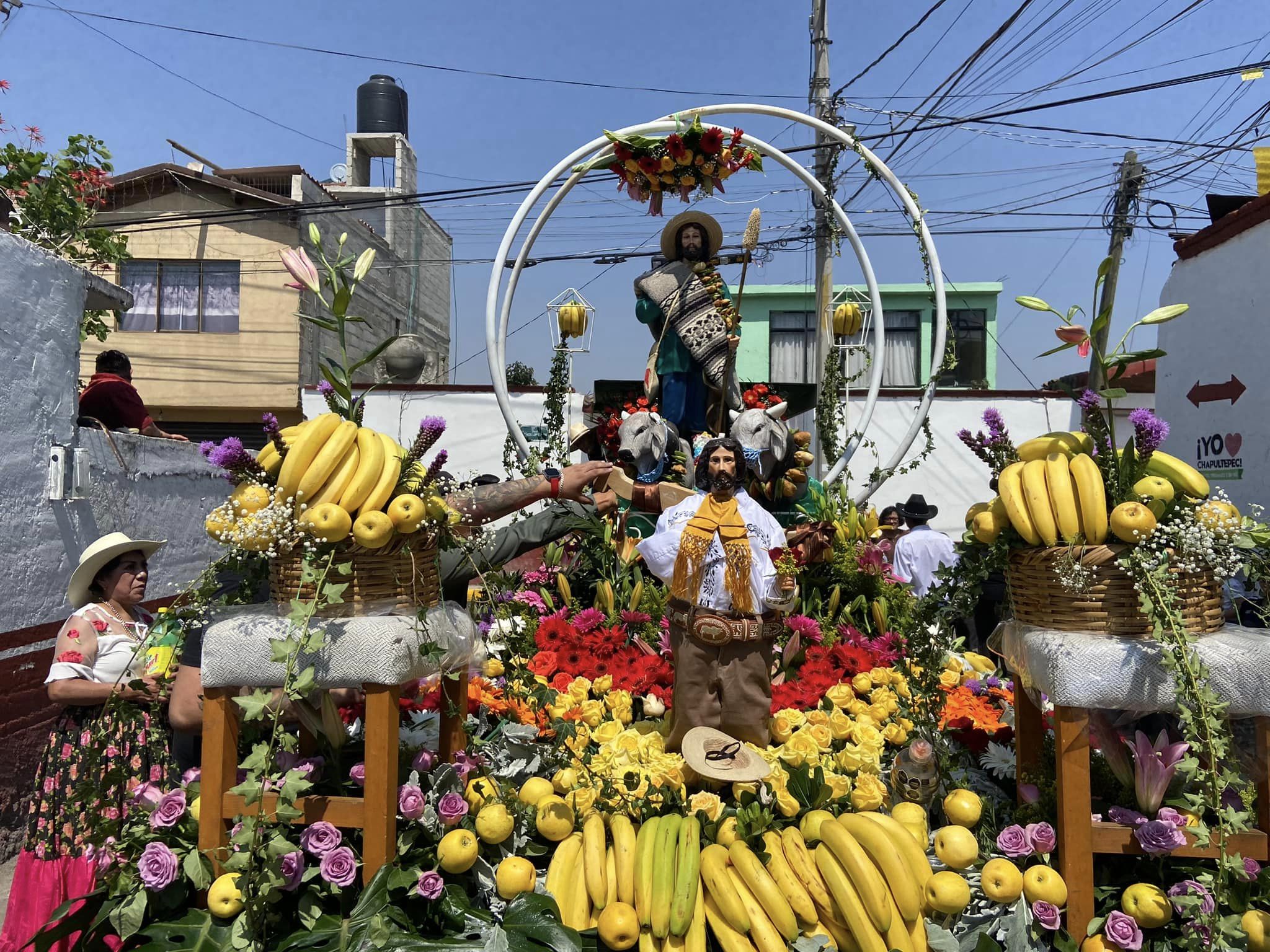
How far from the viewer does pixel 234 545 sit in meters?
2.62

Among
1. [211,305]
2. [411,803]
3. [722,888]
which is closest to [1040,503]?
[722,888]

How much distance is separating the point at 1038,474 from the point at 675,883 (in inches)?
68.9

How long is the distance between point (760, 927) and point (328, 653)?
1.55 metres

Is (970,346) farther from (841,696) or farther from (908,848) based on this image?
(908,848)

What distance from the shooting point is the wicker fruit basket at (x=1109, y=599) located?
2543 millimetres

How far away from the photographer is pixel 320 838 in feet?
8.37

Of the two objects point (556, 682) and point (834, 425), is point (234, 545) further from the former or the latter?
point (834, 425)

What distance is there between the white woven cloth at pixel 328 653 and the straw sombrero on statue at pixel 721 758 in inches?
46.2

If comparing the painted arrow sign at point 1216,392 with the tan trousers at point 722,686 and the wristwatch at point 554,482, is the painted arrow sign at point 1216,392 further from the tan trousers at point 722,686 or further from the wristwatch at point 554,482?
the wristwatch at point 554,482

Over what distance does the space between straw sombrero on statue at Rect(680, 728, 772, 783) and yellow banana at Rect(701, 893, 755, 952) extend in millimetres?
521

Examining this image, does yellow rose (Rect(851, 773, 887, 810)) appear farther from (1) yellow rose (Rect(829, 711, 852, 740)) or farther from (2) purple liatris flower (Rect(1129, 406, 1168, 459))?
(2) purple liatris flower (Rect(1129, 406, 1168, 459))

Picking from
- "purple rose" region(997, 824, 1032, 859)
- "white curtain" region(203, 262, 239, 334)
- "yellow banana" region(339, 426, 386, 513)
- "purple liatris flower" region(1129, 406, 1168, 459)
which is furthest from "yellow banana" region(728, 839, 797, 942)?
"white curtain" region(203, 262, 239, 334)

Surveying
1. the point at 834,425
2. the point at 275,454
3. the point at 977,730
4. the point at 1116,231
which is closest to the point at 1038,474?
the point at 977,730

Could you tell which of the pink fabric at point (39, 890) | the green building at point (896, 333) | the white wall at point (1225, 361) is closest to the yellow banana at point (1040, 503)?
the pink fabric at point (39, 890)
